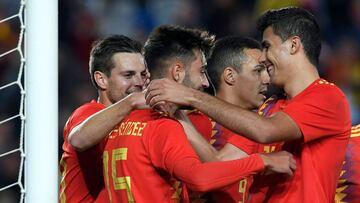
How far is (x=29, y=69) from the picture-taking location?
4.45 meters

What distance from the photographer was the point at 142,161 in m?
4.16

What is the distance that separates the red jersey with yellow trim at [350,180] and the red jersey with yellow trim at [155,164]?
3.92 ft

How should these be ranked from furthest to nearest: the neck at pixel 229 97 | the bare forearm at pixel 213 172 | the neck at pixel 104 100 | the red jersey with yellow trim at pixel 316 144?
the neck at pixel 229 97 → the neck at pixel 104 100 → the red jersey with yellow trim at pixel 316 144 → the bare forearm at pixel 213 172

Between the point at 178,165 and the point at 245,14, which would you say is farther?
the point at 245,14

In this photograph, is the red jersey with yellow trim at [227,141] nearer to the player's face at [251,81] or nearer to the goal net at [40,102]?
the player's face at [251,81]

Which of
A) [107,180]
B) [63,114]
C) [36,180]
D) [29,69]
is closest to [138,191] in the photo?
[107,180]

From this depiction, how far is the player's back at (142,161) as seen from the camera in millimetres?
4109

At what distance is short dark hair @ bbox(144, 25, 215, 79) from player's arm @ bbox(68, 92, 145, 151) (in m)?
0.16

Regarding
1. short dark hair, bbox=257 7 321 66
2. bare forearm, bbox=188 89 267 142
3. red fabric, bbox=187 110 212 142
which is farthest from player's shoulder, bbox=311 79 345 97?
red fabric, bbox=187 110 212 142

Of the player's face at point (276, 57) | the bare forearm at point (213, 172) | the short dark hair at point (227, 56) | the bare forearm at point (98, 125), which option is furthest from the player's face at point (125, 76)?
the bare forearm at point (213, 172)

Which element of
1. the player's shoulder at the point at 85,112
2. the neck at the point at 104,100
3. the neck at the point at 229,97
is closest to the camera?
the player's shoulder at the point at 85,112

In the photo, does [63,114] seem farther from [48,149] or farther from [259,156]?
[259,156]

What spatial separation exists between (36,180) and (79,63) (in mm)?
4741

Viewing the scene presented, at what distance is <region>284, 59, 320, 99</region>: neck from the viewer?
4.39 metres
